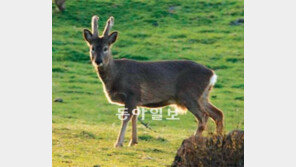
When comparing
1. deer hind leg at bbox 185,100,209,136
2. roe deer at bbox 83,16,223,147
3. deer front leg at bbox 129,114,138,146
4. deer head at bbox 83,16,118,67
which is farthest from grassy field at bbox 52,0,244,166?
deer head at bbox 83,16,118,67

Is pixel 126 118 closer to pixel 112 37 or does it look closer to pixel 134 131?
pixel 134 131

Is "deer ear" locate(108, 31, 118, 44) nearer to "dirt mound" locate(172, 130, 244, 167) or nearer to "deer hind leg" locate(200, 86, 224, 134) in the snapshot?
"deer hind leg" locate(200, 86, 224, 134)

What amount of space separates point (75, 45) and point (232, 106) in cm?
441

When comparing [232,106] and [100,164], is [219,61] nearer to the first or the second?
[232,106]

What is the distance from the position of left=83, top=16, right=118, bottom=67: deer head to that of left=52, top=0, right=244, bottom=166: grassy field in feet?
2.30

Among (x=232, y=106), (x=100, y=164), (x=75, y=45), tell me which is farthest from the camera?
(x=75, y=45)

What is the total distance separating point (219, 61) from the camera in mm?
18094

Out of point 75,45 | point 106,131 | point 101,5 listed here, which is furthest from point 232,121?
point 75,45

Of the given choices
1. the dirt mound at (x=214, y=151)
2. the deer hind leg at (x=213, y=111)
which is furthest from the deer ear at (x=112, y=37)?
the dirt mound at (x=214, y=151)

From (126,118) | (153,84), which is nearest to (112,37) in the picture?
(153,84)

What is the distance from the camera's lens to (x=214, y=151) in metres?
13.0

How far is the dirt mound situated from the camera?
42.2 feet

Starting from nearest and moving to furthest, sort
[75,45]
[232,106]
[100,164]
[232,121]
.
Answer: [100,164] < [232,121] < [232,106] < [75,45]

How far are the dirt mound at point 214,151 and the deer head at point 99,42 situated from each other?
2696mm
